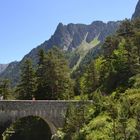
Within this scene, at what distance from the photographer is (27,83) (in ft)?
247

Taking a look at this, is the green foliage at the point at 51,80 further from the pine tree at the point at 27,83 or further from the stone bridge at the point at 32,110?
the stone bridge at the point at 32,110

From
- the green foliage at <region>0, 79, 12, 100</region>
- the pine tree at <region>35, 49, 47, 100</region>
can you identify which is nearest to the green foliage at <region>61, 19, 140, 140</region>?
the pine tree at <region>35, 49, 47, 100</region>

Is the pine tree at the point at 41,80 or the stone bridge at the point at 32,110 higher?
the pine tree at the point at 41,80

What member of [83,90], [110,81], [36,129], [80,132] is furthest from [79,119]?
[83,90]

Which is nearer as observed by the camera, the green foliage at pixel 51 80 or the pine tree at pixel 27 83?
the green foliage at pixel 51 80

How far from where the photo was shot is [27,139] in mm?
75562

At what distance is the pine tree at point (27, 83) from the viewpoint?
74.6 metres

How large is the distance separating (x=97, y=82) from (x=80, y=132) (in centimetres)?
3227

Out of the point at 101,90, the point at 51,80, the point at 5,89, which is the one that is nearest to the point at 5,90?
the point at 5,89

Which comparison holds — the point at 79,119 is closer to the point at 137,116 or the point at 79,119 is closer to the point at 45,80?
the point at 137,116

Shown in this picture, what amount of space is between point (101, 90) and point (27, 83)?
14.0 meters

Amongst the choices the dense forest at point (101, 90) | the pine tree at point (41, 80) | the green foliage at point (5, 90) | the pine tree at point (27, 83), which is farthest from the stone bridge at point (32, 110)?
the green foliage at point (5, 90)

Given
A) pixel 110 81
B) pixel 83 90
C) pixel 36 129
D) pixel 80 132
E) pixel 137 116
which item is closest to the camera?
pixel 137 116

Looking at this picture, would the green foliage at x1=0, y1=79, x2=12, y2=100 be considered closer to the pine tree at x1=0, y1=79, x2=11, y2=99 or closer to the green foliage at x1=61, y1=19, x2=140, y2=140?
the pine tree at x1=0, y1=79, x2=11, y2=99
